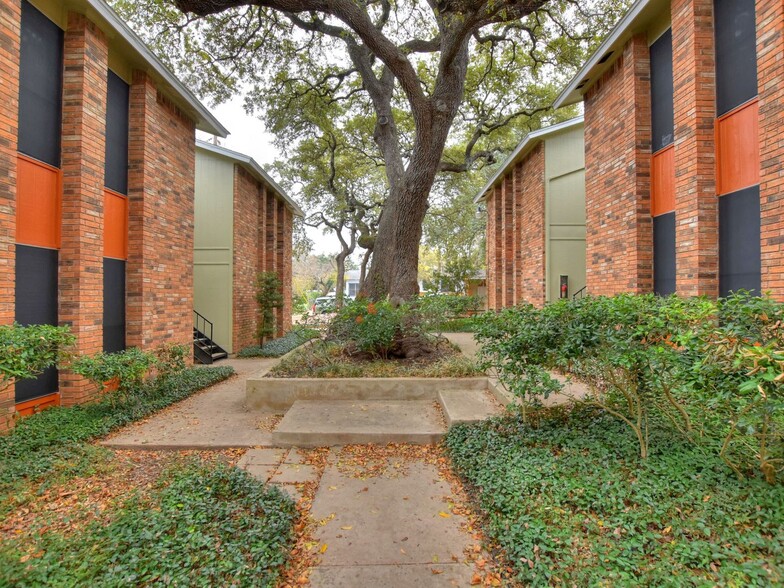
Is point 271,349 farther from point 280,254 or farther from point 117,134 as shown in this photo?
point 117,134

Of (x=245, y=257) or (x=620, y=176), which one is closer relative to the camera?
(x=620, y=176)

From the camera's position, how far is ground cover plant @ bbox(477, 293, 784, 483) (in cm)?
229

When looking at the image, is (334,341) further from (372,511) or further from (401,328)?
(372,511)

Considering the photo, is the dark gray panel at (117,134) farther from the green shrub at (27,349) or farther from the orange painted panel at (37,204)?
the green shrub at (27,349)

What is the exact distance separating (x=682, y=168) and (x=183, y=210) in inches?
334

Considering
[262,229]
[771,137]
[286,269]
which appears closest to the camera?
[771,137]

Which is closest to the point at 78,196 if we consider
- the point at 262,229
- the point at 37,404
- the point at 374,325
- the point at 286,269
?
the point at 37,404

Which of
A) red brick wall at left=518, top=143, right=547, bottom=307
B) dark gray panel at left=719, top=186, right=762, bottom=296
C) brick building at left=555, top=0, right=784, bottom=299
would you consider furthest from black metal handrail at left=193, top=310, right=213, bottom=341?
dark gray panel at left=719, top=186, right=762, bottom=296

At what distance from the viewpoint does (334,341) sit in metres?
7.10

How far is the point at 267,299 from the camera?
11.4 m

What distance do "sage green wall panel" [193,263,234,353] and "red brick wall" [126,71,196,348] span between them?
2580 mm

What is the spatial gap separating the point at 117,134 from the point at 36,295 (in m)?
2.94

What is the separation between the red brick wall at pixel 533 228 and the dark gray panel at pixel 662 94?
14.8 ft

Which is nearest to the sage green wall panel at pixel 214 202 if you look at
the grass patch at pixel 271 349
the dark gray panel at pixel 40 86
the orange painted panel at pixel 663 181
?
the grass patch at pixel 271 349
